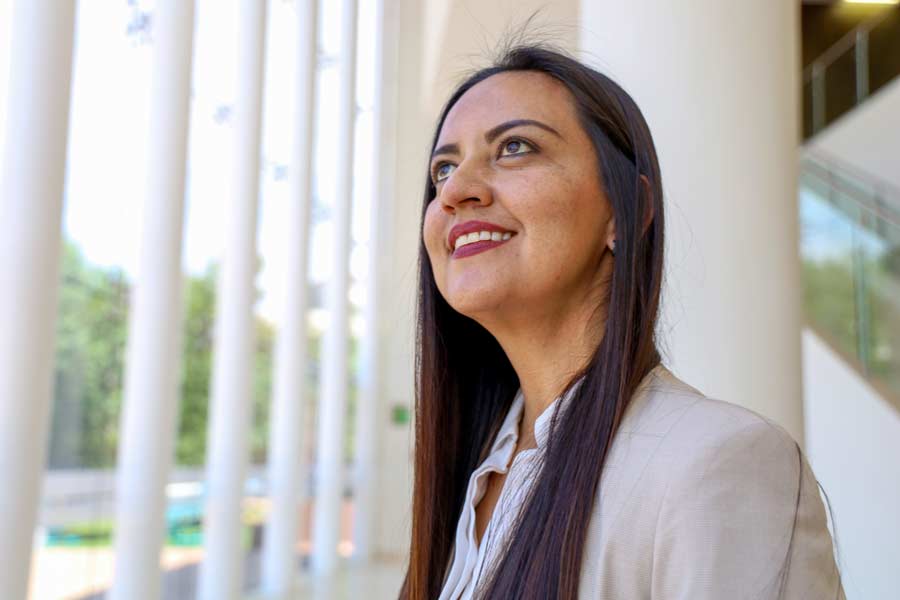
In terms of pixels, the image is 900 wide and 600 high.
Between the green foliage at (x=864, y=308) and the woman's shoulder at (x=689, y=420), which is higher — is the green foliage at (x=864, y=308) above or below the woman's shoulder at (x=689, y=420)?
above

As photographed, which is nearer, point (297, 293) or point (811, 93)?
point (297, 293)

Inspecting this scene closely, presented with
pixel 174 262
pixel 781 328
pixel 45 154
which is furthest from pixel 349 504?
pixel 781 328

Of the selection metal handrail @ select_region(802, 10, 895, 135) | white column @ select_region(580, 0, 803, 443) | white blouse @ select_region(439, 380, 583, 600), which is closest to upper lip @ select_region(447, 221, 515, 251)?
white blouse @ select_region(439, 380, 583, 600)

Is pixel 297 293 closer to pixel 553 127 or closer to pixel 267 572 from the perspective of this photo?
pixel 267 572

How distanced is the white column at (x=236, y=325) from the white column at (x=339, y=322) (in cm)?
348

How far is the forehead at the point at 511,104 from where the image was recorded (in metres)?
1.50

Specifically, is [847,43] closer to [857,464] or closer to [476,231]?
[857,464]

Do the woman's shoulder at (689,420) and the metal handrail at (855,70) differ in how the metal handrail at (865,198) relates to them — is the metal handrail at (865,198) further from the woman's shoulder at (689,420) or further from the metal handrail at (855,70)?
the woman's shoulder at (689,420)

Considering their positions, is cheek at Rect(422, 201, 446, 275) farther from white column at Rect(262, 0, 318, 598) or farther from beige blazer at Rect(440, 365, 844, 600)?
white column at Rect(262, 0, 318, 598)

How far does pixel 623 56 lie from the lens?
2.94 meters

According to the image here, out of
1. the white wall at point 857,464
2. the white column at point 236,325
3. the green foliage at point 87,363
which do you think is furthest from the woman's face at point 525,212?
the white column at point 236,325

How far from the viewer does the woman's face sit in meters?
1.43

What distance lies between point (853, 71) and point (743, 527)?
13.6 m

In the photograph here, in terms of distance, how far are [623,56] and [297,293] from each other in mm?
7392
